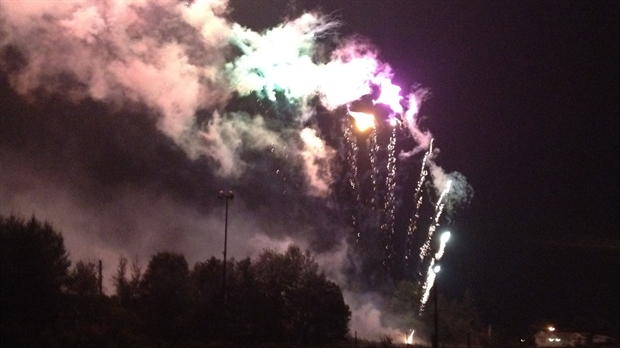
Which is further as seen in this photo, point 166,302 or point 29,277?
point 166,302

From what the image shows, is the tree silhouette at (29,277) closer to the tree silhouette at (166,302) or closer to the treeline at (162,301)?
the treeline at (162,301)

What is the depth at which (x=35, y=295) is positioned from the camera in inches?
1133

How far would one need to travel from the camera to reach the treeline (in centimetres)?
2762

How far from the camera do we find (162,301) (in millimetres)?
34938

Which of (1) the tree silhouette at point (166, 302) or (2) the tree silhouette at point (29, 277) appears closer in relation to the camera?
(2) the tree silhouette at point (29, 277)

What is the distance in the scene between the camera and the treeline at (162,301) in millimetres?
27625

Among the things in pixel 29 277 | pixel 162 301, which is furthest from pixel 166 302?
pixel 29 277

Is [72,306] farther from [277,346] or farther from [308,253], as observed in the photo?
[308,253]

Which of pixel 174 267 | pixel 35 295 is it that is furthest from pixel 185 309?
pixel 35 295

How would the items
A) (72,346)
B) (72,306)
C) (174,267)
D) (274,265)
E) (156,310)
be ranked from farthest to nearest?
(274,265), (174,267), (156,310), (72,306), (72,346)

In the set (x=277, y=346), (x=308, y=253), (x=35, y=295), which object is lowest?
(x=277, y=346)

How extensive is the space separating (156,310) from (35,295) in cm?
713

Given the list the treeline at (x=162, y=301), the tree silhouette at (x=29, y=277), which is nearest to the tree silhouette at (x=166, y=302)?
the treeline at (x=162, y=301)

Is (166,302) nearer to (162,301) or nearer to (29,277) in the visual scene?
(162,301)
